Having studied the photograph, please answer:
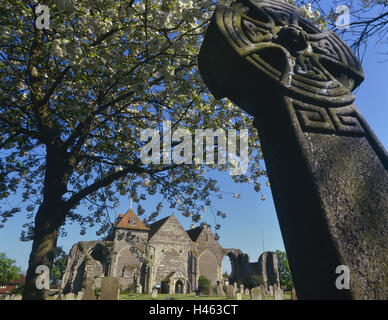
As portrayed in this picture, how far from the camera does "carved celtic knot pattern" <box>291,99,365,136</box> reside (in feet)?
5.66

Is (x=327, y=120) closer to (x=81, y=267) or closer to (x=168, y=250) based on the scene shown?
(x=81, y=267)

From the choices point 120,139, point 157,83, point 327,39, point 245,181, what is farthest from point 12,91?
point 245,181

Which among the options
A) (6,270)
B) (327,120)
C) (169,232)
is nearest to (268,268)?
(169,232)

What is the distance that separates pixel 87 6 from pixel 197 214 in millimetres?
6943

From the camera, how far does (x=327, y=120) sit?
5.90ft

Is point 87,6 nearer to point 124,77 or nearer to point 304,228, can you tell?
point 124,77

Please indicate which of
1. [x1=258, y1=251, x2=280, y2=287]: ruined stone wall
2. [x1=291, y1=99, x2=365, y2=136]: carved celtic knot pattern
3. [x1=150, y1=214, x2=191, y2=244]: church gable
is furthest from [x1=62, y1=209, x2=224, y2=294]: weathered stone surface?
[x1=291, y1=99, x2=365, y2=136]: carved celtic knot pattern

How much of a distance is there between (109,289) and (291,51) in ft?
19.1

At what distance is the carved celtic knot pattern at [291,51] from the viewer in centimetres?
183

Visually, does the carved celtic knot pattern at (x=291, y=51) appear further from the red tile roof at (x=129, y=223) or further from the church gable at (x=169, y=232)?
the red tile roof at (x=129, y=223)

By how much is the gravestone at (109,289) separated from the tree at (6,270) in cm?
5556

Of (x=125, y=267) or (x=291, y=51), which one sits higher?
(x=291, y=51)

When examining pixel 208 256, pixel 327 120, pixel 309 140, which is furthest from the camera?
pixel 208 256

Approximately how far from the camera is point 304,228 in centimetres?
142
